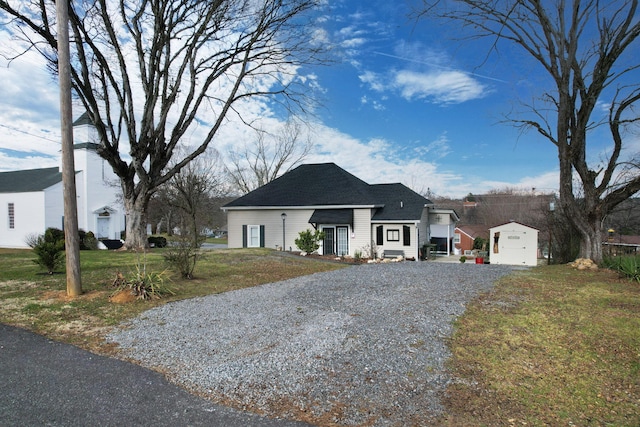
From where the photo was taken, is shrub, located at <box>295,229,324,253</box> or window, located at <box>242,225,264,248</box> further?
window, located at <box>242,225,264,248</box>

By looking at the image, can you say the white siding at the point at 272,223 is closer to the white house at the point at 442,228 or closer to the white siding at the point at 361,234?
the white siding at the point at 361,234

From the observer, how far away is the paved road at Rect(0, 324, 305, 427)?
9.33 ft

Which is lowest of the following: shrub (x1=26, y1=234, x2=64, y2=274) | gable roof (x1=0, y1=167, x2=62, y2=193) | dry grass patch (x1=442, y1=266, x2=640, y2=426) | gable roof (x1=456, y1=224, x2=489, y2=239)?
gable roof (x1=456, y1=224, x2=489, y2=239)

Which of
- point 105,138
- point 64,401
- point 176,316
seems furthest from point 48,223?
point 64,401

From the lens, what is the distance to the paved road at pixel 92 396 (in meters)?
2.84

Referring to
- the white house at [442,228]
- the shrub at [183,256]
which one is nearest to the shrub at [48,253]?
the shrub at [183,256]

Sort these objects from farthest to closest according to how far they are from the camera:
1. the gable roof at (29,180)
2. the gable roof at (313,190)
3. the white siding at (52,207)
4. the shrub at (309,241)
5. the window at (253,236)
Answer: the gable roof at (29,180) < the white siding at (52,207) < the window at (253,236) < the gable roof at (313,190) < the shrub at (309,241)

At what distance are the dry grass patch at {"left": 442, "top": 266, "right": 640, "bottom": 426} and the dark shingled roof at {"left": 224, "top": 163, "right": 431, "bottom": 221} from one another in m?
14.1

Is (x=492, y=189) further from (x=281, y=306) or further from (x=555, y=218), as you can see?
(x=281, y=306)

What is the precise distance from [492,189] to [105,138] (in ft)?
170

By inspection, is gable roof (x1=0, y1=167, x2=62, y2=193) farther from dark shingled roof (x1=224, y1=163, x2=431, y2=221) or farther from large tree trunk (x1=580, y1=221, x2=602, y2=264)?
large tree trunk (x1=580, y1=221, x2=602, y2=264)

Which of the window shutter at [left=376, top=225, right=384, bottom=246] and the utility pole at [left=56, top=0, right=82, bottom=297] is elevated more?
the utility pole at [left=56, top=0, right=82, bottom=297]

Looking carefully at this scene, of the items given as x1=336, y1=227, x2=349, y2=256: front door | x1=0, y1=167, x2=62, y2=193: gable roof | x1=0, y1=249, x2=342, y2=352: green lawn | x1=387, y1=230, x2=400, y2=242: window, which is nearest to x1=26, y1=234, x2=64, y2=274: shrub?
x1=0, y1=249, x2=342, y2=352: green lawn

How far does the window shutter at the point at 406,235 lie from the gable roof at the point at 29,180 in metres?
24.3
